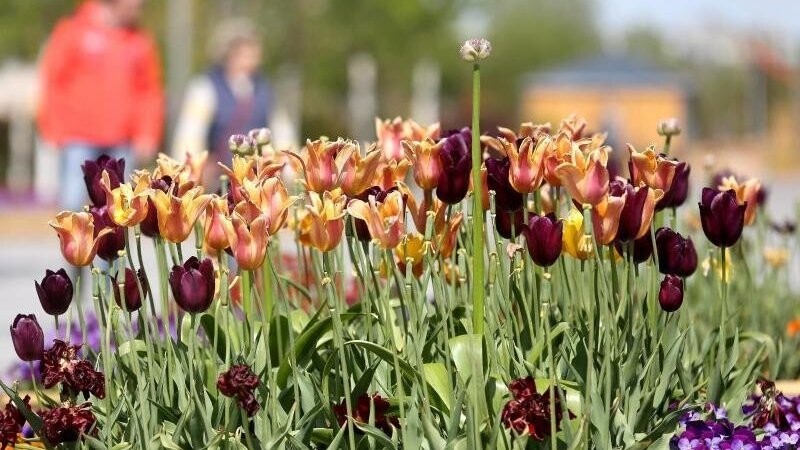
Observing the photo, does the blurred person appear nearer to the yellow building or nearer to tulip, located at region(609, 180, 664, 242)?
tulip, located at region(609, 180, 664, 242)

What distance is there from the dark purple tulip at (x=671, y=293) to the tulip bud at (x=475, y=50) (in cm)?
50

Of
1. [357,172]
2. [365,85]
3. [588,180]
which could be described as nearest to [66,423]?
[357,172]

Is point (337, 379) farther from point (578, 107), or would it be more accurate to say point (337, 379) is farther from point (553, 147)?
point (578, 107)

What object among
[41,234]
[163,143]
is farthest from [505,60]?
[41,234]

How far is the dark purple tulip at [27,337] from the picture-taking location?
2.58 m

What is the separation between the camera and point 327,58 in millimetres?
36594

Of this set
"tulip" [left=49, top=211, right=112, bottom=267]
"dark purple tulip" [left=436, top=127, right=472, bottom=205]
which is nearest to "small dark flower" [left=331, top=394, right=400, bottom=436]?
"dark purple tulip" [left=436, top=127, right=472, bottom=205]

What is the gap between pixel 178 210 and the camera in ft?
8.30

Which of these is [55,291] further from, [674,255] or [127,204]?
[674,255]

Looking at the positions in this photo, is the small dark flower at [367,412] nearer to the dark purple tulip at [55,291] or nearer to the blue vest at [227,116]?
the dark purple tulip at [55,291]

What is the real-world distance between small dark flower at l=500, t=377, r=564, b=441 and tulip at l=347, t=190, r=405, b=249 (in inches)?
14.4

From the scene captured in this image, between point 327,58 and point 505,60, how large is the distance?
26777mm

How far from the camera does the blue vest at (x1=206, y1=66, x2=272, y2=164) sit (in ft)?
25.5

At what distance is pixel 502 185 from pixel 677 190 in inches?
19.7
